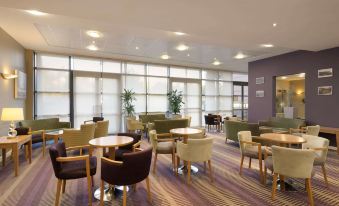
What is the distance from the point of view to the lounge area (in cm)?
312

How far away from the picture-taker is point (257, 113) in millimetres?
9078

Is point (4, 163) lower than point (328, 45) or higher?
lower

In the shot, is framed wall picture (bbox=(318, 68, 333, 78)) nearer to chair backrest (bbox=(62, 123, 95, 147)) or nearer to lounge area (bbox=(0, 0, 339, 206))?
lounge area (bbox=(0, 0, 339, 206))

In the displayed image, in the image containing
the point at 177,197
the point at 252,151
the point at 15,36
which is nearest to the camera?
the point at 177,197

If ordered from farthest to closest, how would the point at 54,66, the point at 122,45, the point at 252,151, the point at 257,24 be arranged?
the point at 54,66 < the point at 122,45 < the point at 257,24 < the point at 252,151

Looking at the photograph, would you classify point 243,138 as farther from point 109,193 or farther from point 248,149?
point 109,193

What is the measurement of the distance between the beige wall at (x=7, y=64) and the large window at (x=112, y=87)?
1.41 metres

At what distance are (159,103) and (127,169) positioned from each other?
7560mm

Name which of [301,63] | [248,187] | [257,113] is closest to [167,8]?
[248,187]

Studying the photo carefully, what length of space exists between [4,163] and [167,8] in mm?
5004

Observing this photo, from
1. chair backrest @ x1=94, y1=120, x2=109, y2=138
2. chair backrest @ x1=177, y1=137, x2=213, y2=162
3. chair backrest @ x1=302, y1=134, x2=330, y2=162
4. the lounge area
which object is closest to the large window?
the lounge area

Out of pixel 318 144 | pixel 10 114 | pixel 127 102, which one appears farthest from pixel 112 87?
pixel 318 144

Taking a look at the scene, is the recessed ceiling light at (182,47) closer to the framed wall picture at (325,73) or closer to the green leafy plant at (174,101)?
the green leafy plant at (174,101)

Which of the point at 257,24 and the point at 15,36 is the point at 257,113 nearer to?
the point at 257,24
